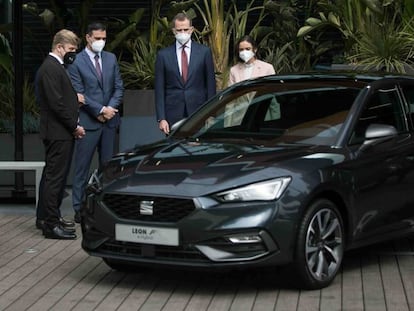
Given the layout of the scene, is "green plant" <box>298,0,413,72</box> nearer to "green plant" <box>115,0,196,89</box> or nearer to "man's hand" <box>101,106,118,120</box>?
"green plant" <box>115,0,196,89</box>

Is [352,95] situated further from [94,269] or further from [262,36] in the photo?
[262,36]

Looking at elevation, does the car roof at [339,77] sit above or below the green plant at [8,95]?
above

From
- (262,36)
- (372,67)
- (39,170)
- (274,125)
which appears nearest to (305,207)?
(274,125)

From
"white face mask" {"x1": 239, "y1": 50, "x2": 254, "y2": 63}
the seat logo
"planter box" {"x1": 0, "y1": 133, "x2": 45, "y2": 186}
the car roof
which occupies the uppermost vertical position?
"white face mask" {"x1": 239, "y1": 50, "x2": 254, "y2": 63}

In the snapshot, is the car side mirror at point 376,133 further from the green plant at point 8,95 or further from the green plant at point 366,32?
the green plant at point 8,95

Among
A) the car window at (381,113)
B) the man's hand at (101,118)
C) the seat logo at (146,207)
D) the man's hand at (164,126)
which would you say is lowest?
the seat logo at (146,207)

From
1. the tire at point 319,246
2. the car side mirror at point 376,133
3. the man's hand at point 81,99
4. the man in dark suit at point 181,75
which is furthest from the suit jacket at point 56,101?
the tire at point 319,246

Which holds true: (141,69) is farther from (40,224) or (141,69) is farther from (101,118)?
(40,224)

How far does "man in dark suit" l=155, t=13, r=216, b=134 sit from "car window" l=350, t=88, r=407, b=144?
99.4 inches

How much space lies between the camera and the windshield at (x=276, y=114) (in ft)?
25.2

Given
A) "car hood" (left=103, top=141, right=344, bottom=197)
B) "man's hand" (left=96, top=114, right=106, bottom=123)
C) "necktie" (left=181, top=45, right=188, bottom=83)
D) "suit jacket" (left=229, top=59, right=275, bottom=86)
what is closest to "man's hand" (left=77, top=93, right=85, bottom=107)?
"man's hand" (left=96, top=114, right=106, bottom=123)

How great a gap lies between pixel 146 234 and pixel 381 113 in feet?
7.52

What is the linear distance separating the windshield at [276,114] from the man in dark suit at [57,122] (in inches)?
51.4

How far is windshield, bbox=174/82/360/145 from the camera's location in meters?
7.69
